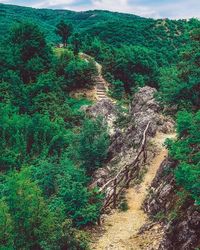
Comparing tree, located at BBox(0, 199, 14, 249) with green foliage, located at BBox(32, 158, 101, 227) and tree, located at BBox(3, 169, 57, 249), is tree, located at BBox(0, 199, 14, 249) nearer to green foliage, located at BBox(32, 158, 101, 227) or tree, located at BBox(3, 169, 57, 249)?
tree, located at BBox(3, 169, 57, 249)

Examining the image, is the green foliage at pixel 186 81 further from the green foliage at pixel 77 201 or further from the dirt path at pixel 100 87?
the dirt path at pixel 100 87

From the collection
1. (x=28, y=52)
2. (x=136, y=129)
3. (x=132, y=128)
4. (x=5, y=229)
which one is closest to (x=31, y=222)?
(x=5, y=229)

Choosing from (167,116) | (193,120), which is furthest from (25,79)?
(193,120)

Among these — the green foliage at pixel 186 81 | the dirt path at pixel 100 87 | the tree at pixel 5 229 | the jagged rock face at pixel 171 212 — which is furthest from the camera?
the dirt path at pixel 100 87

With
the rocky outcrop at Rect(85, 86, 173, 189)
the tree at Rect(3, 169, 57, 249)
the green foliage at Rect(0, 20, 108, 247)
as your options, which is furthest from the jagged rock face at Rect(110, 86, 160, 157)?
the tree at Rect(3, 169, 57, 249)

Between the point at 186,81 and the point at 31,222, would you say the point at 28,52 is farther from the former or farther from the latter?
the point at 31,222

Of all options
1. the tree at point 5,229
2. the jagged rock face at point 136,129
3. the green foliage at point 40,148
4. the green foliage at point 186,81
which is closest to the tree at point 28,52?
the green foliage at point 40,148

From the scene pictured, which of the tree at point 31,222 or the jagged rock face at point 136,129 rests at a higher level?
the jagged rock face at point 136,129
